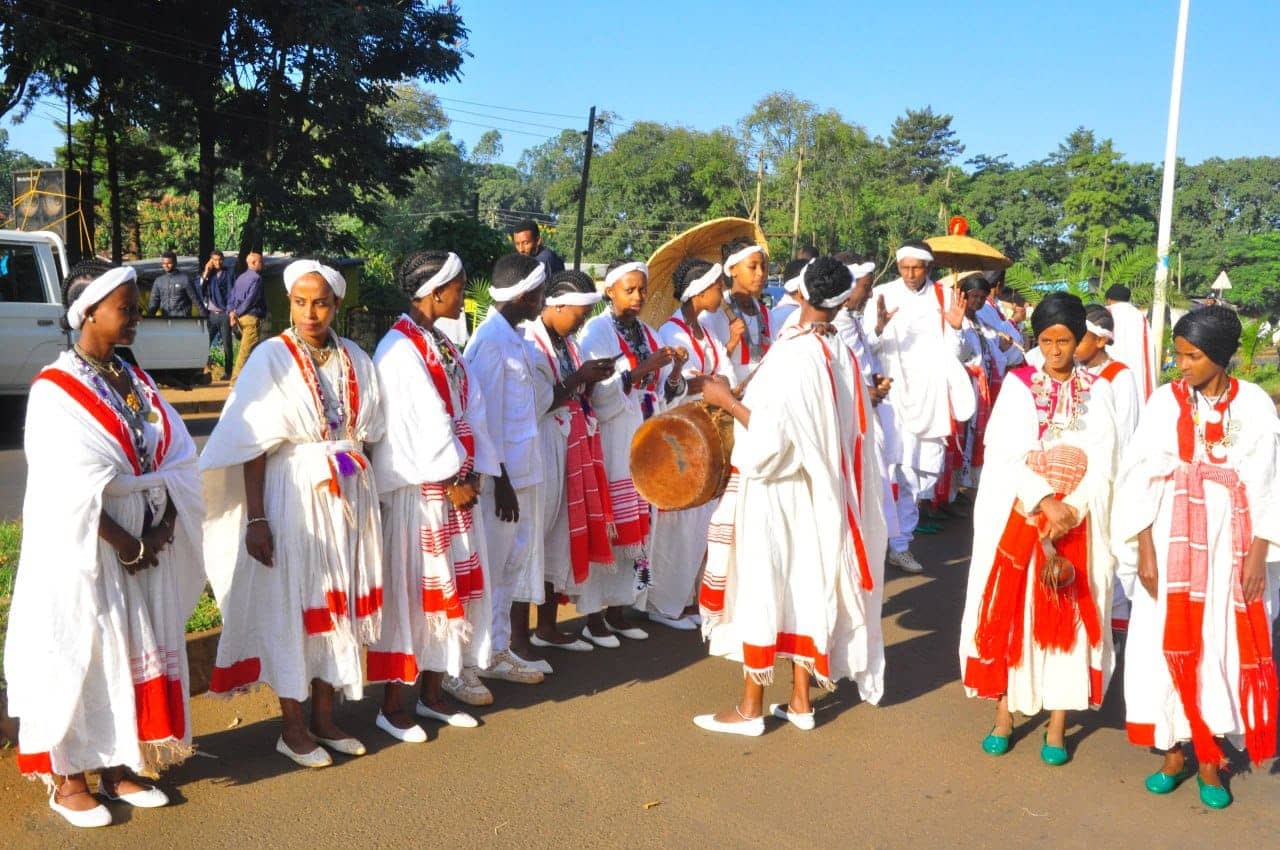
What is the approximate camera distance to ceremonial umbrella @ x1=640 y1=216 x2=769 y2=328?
7254 mm

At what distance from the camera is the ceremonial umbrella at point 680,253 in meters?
7.25

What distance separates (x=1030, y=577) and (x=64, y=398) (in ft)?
11.7

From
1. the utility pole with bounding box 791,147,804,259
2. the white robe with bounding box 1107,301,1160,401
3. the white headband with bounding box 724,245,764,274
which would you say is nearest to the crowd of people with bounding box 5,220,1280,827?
the white headband with bounding box 724,245,764,274

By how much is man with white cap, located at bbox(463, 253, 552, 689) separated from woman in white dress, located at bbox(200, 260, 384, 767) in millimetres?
802

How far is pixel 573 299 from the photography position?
5.45m

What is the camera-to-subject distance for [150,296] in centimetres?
1659

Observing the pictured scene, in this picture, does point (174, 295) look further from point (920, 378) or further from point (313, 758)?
point (313, 758)

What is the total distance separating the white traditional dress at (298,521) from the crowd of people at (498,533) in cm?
1

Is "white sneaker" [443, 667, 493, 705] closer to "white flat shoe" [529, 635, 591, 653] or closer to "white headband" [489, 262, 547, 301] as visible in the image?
"white flat shoe" [529, 635, 591, 653]

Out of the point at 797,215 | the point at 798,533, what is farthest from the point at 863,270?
the point at 797,215

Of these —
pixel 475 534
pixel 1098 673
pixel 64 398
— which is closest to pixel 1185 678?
pixel 1098 673

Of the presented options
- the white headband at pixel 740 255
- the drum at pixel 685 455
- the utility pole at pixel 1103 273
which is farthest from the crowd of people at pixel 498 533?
the utility pole at pixel 1103 273

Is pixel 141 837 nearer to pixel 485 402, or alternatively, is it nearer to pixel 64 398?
pixel 64 398

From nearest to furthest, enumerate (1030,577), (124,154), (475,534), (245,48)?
(1030,577)
(475,534)
(245,48)
(124,154)
